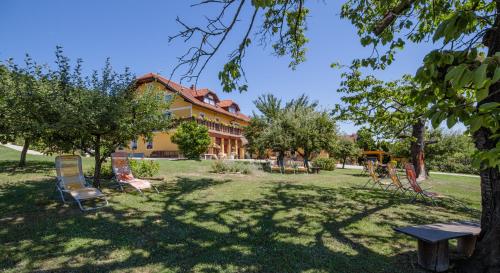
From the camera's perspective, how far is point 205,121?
33.0m

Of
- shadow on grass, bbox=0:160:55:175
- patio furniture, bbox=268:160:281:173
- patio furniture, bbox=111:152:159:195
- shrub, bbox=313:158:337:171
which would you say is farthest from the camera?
shrub, bbox=313:158:337:171

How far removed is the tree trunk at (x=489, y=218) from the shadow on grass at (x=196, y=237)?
895 millimetres

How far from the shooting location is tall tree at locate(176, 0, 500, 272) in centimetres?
130

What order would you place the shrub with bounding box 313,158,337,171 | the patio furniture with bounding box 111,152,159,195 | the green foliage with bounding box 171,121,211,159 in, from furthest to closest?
the green foliage with bounding box 171,121,211,159 < the shrub with bounding box 313,158,337,171 < the patio furniture with bounding box 111,152,159,195

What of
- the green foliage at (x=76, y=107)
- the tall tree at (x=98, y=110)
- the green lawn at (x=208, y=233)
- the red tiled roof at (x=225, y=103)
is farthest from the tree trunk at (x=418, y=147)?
the red tiled roof at (x=225, y=103)

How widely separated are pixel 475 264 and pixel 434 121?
3358 millimetres

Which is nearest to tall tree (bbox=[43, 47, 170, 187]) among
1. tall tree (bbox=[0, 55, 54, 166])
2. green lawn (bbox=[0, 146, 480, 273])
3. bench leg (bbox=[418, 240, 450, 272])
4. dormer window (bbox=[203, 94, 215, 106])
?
tall tree (bbox=[0, 55, 54, 166])

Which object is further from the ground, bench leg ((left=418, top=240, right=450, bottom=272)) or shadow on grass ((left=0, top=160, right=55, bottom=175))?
shadow on grass ((left=0, top=160, right=55, bottom=175))

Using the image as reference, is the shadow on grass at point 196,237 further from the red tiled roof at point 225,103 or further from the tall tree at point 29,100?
the red tiled roof at point 225,103

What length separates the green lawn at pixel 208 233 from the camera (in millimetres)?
3660

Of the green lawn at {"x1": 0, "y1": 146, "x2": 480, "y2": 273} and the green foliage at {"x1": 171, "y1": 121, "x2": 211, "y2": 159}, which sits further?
the green foliage at {"x1": 171, "y1": 121, "x2": 211, "y2": 159}

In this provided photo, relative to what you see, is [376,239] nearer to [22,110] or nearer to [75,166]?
[75,166]

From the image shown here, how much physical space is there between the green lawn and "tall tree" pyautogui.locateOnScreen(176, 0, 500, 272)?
5.14ft

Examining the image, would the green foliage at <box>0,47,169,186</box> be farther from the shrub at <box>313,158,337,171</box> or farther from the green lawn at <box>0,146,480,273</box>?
the shrub at <box>313,158,337,171</box>
